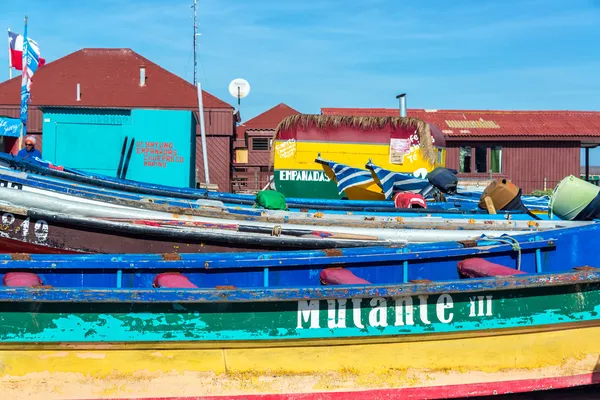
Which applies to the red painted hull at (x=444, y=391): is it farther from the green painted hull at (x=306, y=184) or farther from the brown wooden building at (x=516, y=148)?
the brown wooden building at (x=516, y=148)

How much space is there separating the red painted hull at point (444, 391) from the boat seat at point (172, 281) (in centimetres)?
91

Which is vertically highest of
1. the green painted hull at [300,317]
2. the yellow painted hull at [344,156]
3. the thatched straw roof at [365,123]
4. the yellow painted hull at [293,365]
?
the thatched straw roof at [365,123]

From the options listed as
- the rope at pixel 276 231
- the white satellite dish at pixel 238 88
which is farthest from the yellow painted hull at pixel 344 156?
the white satellite dish at pixel 238 88

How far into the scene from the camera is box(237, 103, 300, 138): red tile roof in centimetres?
3600

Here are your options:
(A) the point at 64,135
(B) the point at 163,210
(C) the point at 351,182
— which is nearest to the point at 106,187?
(B) the point at 163,210

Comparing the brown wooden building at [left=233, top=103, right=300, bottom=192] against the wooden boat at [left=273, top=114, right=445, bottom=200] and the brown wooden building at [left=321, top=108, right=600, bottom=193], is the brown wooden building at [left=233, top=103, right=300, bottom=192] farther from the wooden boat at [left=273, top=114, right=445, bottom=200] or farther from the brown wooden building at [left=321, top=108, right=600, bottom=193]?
the wooden boat at [left=273, top=114, right=445, bottom=200]

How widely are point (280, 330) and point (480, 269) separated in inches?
76.3

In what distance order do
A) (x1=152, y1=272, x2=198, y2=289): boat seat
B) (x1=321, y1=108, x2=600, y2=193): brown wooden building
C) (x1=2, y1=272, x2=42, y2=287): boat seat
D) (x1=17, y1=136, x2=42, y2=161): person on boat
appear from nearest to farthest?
(x1=2, y1=272, x2=42, y2=287): boat seat, (x1=152, y1=272, x2=198, y2=289): boat seat, (x1=17, y1=136, x2=42, y2=161): person on boat, (x1=321, y1=108, x2=600, y2=193): brown wooden building

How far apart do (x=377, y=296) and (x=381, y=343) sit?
0.46 metres

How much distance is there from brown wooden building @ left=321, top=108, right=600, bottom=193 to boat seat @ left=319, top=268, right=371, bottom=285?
2516 centimetres

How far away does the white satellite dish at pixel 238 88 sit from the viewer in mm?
32656

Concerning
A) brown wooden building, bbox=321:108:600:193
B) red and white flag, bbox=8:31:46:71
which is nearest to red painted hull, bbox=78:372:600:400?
red and white flag, bbox=8:31:46:71

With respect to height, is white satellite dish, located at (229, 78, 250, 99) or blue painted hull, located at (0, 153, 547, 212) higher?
white satellite dish, located at (229, 78, 250, 99)

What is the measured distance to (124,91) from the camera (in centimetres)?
2930
